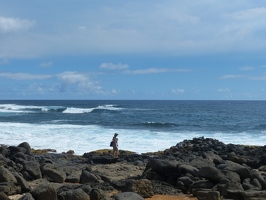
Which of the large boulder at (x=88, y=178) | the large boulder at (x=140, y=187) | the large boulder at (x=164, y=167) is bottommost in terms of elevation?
the large boulder at (x=88, y=178)

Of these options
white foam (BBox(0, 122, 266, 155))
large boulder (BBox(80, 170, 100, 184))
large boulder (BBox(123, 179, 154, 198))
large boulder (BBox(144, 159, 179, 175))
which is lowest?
white foam (BBox(0, 122, 266, 155))

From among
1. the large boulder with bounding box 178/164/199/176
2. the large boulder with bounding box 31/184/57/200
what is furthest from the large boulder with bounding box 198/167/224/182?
the large boulder with bounding box 31/184/57/200

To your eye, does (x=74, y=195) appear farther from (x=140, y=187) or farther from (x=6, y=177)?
(x=6, y=177)

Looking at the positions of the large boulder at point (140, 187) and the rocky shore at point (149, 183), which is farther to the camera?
the large boulder at point (140, 187)

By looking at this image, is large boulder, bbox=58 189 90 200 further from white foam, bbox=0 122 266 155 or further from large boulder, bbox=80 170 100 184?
white foam, bbox=0 122 266 155

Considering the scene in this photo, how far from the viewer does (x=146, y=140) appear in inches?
1244

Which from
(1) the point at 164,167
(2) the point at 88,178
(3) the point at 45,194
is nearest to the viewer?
(3) the point at 45,194

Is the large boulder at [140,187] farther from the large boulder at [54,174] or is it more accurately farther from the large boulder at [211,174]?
the large boulder at [54,174]

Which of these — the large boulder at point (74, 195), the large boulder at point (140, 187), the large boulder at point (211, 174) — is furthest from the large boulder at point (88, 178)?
the large boulder at point (211, 174)

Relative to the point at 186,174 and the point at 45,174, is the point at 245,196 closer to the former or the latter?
the point at 186,174

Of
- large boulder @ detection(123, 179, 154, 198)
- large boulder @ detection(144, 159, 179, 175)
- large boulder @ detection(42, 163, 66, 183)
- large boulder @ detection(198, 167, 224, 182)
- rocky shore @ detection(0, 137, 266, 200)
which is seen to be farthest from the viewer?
large boulder @ detection(42, 163, 66, 183)

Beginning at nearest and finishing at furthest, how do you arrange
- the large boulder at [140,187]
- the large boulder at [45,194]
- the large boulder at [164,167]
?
the large boulder at [45,194] < the large boulder at [140,187] < the large boulder at [164,167]

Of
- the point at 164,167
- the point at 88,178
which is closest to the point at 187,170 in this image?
the point at 164,167

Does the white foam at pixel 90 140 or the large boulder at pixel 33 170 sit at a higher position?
the large boulder at pixel 33 170
